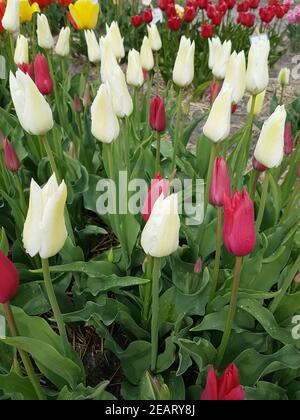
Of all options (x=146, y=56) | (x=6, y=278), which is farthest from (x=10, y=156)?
(x=146, y=56)

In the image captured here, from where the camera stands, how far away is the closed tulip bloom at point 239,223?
0.85 m

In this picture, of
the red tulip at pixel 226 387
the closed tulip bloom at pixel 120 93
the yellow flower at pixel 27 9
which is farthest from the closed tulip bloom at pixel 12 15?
the red tulip at pixel 226 387

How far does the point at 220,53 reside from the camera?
4.92ft

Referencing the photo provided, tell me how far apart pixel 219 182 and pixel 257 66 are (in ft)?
1.56

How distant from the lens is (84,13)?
2049mm

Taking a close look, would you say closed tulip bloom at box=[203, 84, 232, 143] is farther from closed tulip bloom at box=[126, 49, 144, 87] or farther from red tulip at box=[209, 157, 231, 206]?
closed tulip bloom at box=[126, 49, 144, 87]

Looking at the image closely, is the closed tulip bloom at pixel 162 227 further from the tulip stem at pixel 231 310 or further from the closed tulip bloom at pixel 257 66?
the closed tulip bloom at pixel 257 66

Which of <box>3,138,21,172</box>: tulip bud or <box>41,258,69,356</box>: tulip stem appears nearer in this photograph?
<box>41,258,69,356</box>: tulip stem

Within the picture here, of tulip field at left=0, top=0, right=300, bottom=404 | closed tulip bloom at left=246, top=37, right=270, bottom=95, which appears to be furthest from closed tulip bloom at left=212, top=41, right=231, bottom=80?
closed tulip bloom at left=246, top=37, right=270, bottom=95

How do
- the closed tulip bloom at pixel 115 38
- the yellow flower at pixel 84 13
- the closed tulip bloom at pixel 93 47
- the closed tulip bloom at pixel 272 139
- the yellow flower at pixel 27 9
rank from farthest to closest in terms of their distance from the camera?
the yellow flower at pixel 27 9 → the yellow flower at pixel 84 13 → the closed tulip bloom at pixel 93 47 → the closed tulip bloom at pixel 115 38 → the closed tulip bloom at pixel 272 139

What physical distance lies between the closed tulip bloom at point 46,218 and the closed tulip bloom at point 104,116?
37 centimetres

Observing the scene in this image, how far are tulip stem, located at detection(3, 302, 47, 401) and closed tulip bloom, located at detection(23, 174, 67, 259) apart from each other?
0.50 ft

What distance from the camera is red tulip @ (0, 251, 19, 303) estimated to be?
83 centimetres
